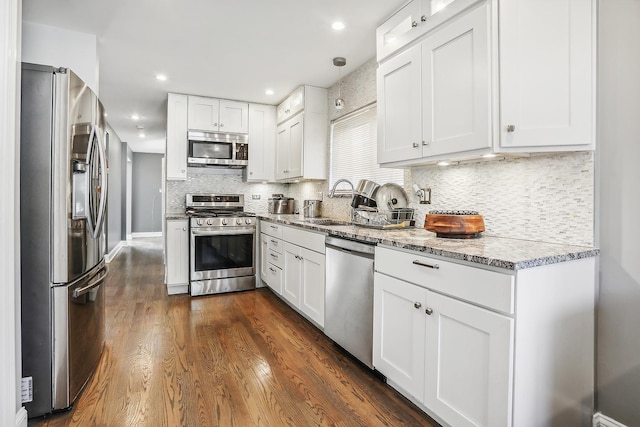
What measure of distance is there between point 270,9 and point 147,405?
2.63 metres

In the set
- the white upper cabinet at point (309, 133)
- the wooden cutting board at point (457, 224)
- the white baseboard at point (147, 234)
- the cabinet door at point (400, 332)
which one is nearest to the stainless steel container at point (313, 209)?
the white upper cabinet at point (309, 133)

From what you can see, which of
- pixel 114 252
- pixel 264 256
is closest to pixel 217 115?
pixel 264 256

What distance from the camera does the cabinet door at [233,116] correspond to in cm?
455

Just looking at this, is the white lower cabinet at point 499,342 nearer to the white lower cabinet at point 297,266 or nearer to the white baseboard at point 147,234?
the white lower cabinet at point 297,266

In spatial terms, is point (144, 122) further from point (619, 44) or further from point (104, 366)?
point (619, 44)

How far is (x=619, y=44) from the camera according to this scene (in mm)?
1481

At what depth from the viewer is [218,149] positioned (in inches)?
177

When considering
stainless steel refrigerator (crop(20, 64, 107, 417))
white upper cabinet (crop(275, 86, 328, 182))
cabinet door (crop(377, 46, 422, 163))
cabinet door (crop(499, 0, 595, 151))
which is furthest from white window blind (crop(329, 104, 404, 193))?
stainless steel refrigerator (crop(20, 64, 107, 417))

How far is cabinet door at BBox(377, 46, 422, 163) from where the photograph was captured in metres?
2.14

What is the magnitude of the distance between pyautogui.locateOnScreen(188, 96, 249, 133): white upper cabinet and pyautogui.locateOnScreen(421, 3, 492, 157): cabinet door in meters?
3.10

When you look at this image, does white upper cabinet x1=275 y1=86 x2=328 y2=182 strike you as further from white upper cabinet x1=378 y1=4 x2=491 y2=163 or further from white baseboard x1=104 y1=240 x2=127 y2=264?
white baseboard x1=104 y1=240 x2=127 y2=264

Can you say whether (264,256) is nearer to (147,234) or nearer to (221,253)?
(221,253)

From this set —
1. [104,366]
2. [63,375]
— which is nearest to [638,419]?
[63,375]

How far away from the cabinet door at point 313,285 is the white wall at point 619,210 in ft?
5.61
